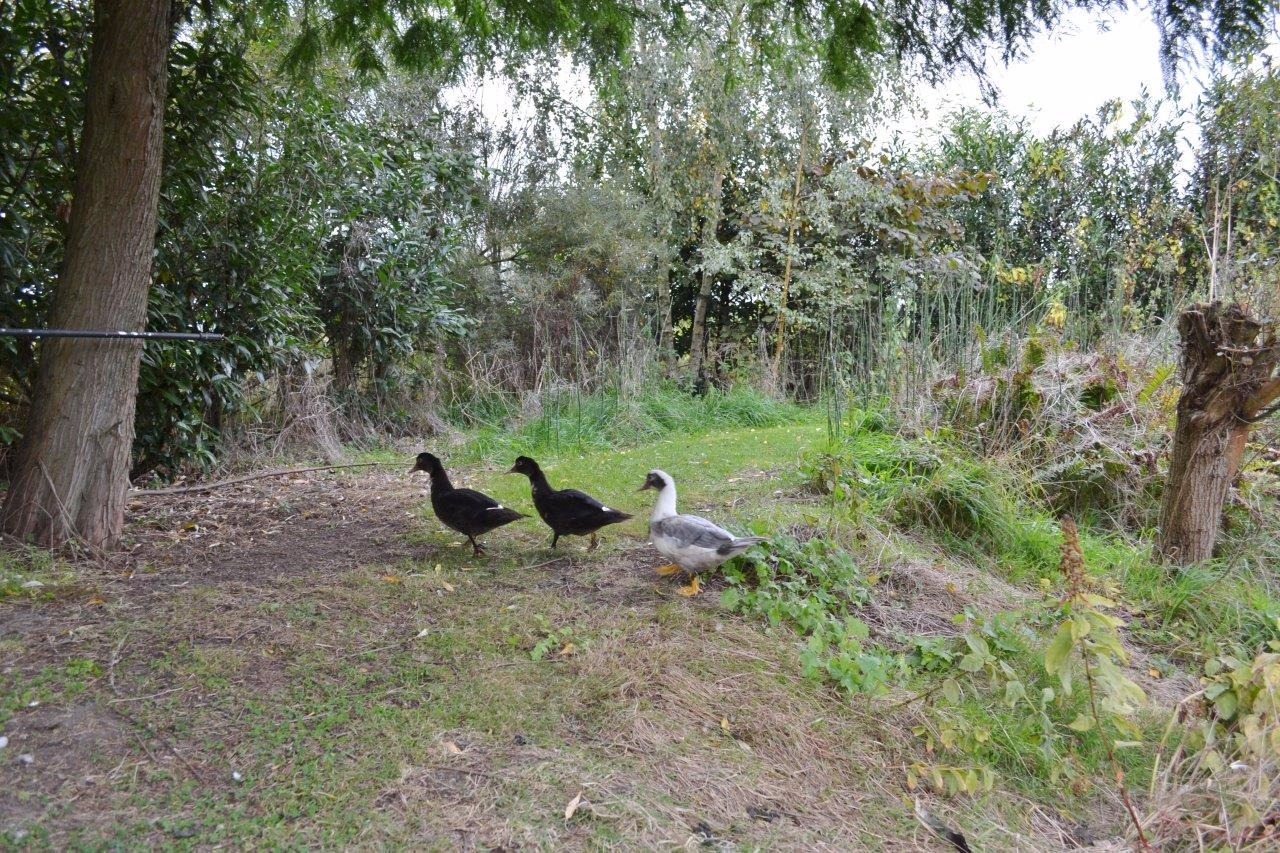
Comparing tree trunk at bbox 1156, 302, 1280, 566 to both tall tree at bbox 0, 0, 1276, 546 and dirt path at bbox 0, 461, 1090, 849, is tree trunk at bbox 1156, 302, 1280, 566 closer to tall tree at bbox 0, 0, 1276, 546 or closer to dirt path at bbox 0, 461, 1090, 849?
tall tree at bbox 0, 0, 1276, 546

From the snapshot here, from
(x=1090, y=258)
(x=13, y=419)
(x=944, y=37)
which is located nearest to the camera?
(x=944, y=37)

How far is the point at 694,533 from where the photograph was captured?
3.87 metres

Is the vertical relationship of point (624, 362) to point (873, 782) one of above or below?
above

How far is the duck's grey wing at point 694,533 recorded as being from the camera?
3.85 meters

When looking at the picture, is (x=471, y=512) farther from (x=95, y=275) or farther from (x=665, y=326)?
(x=665, y=326)

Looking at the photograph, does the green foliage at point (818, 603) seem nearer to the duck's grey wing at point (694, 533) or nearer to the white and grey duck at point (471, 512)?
the duck's grey wing at point (694, 533)

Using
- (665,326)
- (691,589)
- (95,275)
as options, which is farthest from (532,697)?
(665,326)

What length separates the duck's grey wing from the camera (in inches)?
151

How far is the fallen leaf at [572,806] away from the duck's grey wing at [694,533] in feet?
4.99

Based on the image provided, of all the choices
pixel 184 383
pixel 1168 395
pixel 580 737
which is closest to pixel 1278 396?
pixel 1168 395

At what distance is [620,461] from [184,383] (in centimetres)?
359

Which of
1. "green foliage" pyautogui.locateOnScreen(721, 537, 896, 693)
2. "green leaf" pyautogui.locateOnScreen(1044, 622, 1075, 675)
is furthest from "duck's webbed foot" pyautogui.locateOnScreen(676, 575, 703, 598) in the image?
"green leaf" pyautogui.locateOnScreen(1044, 622, 1075, 675)

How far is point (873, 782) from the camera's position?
9.43 feet

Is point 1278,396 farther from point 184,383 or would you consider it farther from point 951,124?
point 951,124
